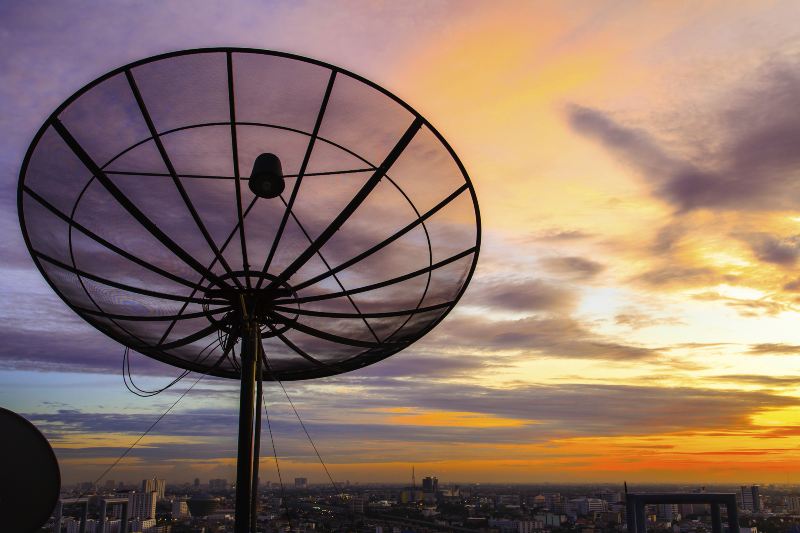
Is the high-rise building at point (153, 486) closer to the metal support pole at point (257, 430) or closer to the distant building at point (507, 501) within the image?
the metal support pole at point (257, 430)

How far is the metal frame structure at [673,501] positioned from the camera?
13133mm

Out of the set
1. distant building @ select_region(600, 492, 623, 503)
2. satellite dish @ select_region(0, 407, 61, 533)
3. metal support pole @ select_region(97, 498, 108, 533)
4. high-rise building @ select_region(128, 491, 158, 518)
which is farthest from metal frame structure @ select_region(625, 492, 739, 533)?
distant building @ select_region(600, 492, 623, 503)

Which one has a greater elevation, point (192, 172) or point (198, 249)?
point (192, 172)

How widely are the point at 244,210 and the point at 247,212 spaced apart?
0.19 ft

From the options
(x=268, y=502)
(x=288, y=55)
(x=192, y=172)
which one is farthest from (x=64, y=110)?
(x=268, y=502)

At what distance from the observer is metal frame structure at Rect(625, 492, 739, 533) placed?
1313 centimetres

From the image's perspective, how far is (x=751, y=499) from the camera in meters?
37.6

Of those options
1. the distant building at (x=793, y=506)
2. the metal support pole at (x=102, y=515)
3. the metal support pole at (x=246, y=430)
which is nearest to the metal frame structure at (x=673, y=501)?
the metal support pole at (x=246, y=430)

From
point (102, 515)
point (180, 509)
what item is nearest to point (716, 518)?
point (102, 515)

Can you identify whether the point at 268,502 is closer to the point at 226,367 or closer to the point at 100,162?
the point at 226,367

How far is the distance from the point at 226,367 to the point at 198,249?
2.71m

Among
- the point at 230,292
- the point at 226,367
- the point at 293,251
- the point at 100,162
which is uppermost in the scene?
the point at 100,162

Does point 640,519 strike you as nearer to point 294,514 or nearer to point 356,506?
point 294,514

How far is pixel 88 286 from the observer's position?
354 inches
